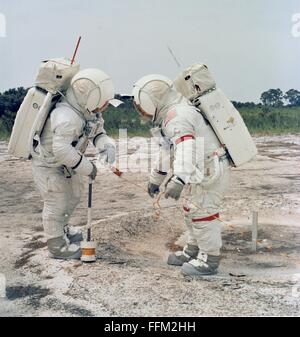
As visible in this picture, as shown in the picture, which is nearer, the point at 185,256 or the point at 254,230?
the point at 185,256

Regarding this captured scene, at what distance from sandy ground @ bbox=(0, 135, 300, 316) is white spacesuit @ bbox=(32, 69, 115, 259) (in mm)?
284

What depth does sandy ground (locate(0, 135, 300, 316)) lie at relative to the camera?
10.5ft

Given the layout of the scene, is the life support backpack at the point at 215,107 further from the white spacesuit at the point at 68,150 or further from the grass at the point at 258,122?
the grass at the point at 258,122

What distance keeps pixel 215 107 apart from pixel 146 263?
1.23m

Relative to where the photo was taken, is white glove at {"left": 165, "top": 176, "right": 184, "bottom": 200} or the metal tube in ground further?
the metal tube in ground

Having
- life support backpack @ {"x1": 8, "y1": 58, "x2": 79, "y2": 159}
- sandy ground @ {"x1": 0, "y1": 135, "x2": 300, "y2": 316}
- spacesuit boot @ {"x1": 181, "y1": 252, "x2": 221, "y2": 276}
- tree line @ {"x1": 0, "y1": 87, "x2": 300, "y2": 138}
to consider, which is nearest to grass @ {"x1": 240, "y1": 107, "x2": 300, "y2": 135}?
tree line @ {"x1": 0, "y1": 87, "x2": 300, "y2": 138}

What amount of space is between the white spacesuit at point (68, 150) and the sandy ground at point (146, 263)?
0.93 ft

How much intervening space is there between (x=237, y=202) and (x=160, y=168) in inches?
83.1

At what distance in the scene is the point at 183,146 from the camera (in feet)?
11.5

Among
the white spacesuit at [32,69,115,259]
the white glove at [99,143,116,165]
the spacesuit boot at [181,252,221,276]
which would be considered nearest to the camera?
the spacesuit boot at [181,252,221,276]

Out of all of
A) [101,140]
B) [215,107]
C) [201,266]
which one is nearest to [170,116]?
[215,107]

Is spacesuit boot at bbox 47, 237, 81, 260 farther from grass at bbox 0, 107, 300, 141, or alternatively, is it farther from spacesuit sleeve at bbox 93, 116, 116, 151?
grass at bbox 0, 107, 300, 141

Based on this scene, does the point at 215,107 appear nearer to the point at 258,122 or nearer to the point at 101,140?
the point at 101,140
